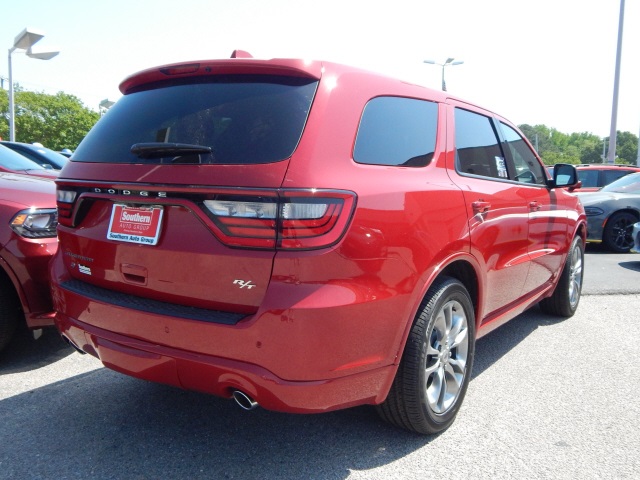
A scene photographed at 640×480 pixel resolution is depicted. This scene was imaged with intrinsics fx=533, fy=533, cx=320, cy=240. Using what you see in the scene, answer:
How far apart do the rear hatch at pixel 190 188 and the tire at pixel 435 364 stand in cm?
86

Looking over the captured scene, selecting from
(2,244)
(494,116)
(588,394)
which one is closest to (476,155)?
(494,116)

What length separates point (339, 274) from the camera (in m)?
2.03

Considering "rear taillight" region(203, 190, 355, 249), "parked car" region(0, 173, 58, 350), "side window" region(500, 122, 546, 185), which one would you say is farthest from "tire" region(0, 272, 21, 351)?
"side window" region(500, 122, 546, 185)

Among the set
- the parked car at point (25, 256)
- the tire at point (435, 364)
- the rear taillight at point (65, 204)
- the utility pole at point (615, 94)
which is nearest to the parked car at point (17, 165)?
the parked car at point (25, 256)

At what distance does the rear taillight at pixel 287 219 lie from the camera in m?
1.99

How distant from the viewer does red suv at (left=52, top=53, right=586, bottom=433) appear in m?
2.02

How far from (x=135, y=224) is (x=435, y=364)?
160cm

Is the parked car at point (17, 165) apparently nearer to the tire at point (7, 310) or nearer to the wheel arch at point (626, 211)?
the tire at point (7, 310)

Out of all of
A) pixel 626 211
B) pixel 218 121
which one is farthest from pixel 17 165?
pixel 626 211

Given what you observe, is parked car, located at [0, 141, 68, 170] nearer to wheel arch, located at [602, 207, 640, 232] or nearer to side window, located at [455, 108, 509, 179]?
side window, located at [455, 108, 509, 179]

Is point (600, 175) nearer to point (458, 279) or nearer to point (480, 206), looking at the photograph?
point (480, 206)

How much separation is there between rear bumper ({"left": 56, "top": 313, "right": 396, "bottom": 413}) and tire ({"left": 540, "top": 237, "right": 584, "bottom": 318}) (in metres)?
3.13

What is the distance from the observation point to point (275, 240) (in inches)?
78.8

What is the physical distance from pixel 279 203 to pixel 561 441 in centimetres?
193
